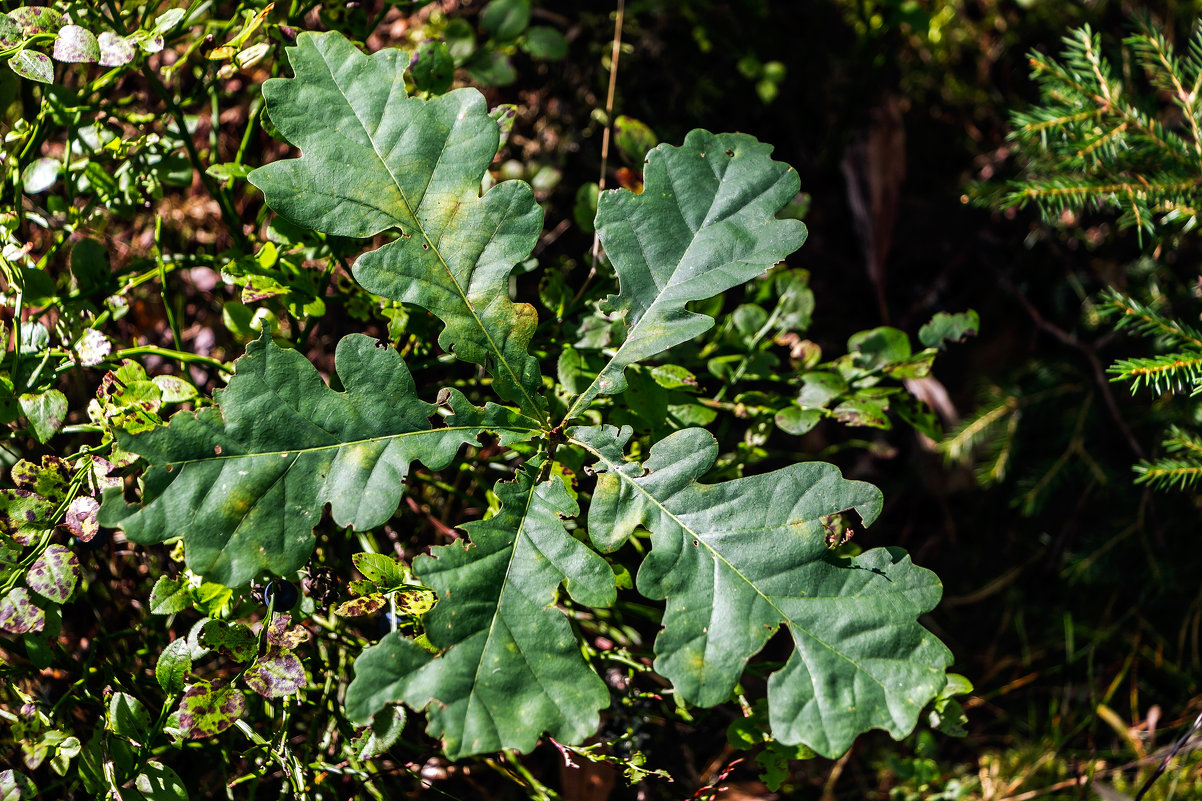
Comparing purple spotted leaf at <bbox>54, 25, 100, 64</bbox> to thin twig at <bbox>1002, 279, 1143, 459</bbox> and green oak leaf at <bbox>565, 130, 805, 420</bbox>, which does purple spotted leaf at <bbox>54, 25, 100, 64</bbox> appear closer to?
green oak leaf at <bbox>565, 130, 805, 420</bbox>

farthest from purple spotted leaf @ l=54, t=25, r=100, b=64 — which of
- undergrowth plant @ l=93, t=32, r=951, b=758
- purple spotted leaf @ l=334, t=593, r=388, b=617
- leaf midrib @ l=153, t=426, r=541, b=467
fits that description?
purple spotted leaf @ l=334, t=593, r=388, b=617

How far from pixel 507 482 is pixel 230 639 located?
1.56 ft

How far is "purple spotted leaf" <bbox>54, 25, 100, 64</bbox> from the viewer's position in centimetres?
112

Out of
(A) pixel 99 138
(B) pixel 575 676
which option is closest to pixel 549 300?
(B) pixel 575 676

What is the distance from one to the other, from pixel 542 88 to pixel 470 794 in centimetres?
168

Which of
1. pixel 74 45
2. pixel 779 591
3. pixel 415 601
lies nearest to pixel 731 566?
pixel 779 591

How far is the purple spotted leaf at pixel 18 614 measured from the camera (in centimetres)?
108

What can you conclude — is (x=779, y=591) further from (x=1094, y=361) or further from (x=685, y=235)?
(x=1094, y=361)

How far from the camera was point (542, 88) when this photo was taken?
206cm

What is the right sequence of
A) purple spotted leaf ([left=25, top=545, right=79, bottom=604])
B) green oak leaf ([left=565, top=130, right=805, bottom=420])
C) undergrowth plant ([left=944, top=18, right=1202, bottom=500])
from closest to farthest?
purple spotted leaf ([left=25, top=545, right=79, bottom=604]) < green oak leaf ([left=565, top=130, right=805, bottom=420]) < undergrowth plant ([left=944, top=18, right=1202, bottom=500])

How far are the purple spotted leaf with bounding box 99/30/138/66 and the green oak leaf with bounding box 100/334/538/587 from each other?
47 centimetres

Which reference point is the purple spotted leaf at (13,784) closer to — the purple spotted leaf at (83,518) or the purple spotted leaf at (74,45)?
the purple spotted leaf at (83,518)

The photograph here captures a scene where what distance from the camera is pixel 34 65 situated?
43.6 inches

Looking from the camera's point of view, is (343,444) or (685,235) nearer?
(343,444)
